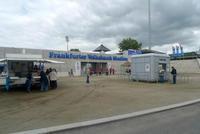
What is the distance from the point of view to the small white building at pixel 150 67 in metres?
15.2

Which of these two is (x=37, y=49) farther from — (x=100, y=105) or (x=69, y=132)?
(x=69, y=132)

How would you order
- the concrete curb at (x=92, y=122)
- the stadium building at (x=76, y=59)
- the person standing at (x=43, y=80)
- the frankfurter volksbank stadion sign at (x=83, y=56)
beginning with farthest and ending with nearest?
the frankfurter volksbank stadion sign at (x=83, y=56) < the stadium building at (x=76, y=59) < the person standing at (x=43, y=80) < the concrete curb at (x=92, y=122)

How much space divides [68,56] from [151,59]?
17.2 metres

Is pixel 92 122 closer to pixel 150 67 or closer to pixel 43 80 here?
pixel 43 80

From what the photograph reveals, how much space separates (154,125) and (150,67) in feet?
37.3

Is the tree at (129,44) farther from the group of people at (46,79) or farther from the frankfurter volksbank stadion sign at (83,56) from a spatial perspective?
the group of people at (46,79)

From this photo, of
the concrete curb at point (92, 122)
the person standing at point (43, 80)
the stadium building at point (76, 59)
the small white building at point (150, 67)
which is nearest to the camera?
the concrete curb at point (92, 122)

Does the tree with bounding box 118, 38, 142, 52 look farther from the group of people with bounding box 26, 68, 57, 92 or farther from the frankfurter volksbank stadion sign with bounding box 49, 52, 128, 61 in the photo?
the group of people with bounding box 26, 68, 57, 92

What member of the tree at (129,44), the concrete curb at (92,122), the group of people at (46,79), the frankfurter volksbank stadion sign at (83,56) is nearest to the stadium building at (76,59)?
the frankfurter volksbank stadion sign at (83,56)

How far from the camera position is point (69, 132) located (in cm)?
423

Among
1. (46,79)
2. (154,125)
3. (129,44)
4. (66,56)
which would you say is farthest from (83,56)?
(129,44)

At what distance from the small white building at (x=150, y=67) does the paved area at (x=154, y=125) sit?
9.83 metres

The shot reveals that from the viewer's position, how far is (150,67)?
50.2ft

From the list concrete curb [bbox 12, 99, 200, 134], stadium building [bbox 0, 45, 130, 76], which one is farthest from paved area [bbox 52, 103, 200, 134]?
stadium building [bbox 0, 45, 130, 76]
